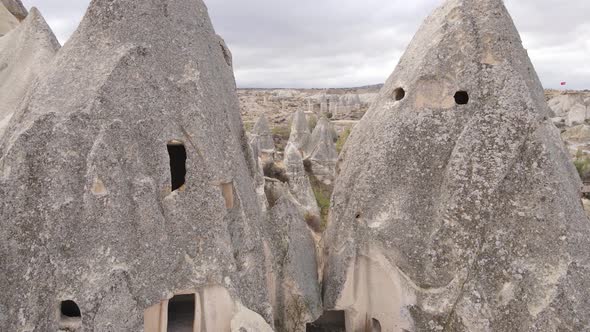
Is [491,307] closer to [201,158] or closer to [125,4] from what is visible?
[201,158]

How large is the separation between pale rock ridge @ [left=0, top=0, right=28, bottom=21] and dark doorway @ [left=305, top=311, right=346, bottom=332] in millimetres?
13233

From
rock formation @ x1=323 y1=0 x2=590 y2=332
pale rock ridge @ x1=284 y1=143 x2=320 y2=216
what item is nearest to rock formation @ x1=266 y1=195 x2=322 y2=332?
rock formation @ x1=323 y1=0 x2=590 y2=332

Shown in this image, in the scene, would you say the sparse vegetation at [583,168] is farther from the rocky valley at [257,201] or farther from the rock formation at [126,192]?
the rock formation at [126,192]

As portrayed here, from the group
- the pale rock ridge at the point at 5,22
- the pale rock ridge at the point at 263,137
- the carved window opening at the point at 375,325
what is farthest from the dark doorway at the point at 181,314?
the pale rock ridge at the point at 263,137

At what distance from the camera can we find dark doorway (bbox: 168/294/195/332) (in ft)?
15.1

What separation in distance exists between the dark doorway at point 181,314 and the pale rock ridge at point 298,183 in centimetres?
779

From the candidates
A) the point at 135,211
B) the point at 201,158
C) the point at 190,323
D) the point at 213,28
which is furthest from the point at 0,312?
the point at 213,28

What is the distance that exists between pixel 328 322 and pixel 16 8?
546 inches

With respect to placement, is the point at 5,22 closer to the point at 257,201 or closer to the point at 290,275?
the point at 257,201

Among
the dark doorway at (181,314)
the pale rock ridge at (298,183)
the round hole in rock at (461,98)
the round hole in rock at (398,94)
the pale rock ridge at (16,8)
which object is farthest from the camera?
the pale rock ridge at (16,8)

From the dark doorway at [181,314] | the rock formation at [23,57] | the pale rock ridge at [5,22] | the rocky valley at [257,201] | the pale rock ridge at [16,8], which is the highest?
the pale rock ridge at [16,8]

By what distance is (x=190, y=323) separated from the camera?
4711 mm

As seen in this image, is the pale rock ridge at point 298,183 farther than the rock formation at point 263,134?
No

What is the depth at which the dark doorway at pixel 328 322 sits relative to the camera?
19.8 feet
